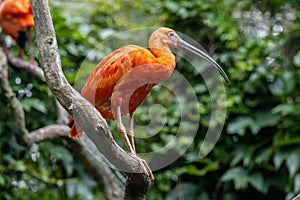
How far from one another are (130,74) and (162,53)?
0.41ft

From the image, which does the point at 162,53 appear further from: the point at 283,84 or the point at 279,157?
the point at 283,84

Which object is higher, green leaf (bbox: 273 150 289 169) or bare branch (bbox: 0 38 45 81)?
bare branch (bbox: 0 38 45 81)

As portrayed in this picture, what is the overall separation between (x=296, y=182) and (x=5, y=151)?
7.00 feet

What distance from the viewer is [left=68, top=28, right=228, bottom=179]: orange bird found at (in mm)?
1914

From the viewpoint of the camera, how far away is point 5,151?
171 inches

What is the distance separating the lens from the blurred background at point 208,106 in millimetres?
4363

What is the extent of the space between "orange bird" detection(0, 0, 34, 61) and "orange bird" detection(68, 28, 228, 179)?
6.53 feet

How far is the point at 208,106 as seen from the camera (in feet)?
15.6

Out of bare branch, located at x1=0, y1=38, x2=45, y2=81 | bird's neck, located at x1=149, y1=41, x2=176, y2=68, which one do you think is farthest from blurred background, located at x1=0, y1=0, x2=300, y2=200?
bird's neck, located at x1=149, y1=41, x2=176, y2=68

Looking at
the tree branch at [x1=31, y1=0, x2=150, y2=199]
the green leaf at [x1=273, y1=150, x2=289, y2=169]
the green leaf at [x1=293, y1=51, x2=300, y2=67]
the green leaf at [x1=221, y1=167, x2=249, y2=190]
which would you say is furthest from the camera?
the green leaf at [x1=293, y1=51, x2=300, y2=67]

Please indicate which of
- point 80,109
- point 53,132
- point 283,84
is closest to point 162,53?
point 80,109

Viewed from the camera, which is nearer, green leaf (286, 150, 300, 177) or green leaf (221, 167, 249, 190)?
green leaf (286, 150, 300, 177)

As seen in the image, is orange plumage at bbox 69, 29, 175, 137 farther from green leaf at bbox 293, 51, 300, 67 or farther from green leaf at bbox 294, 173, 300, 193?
green leaf at bbox 293, 51, 300, 67

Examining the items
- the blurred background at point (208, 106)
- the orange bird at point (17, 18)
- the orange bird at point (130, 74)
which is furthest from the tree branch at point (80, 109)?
the blurred background at point (208, 106)
